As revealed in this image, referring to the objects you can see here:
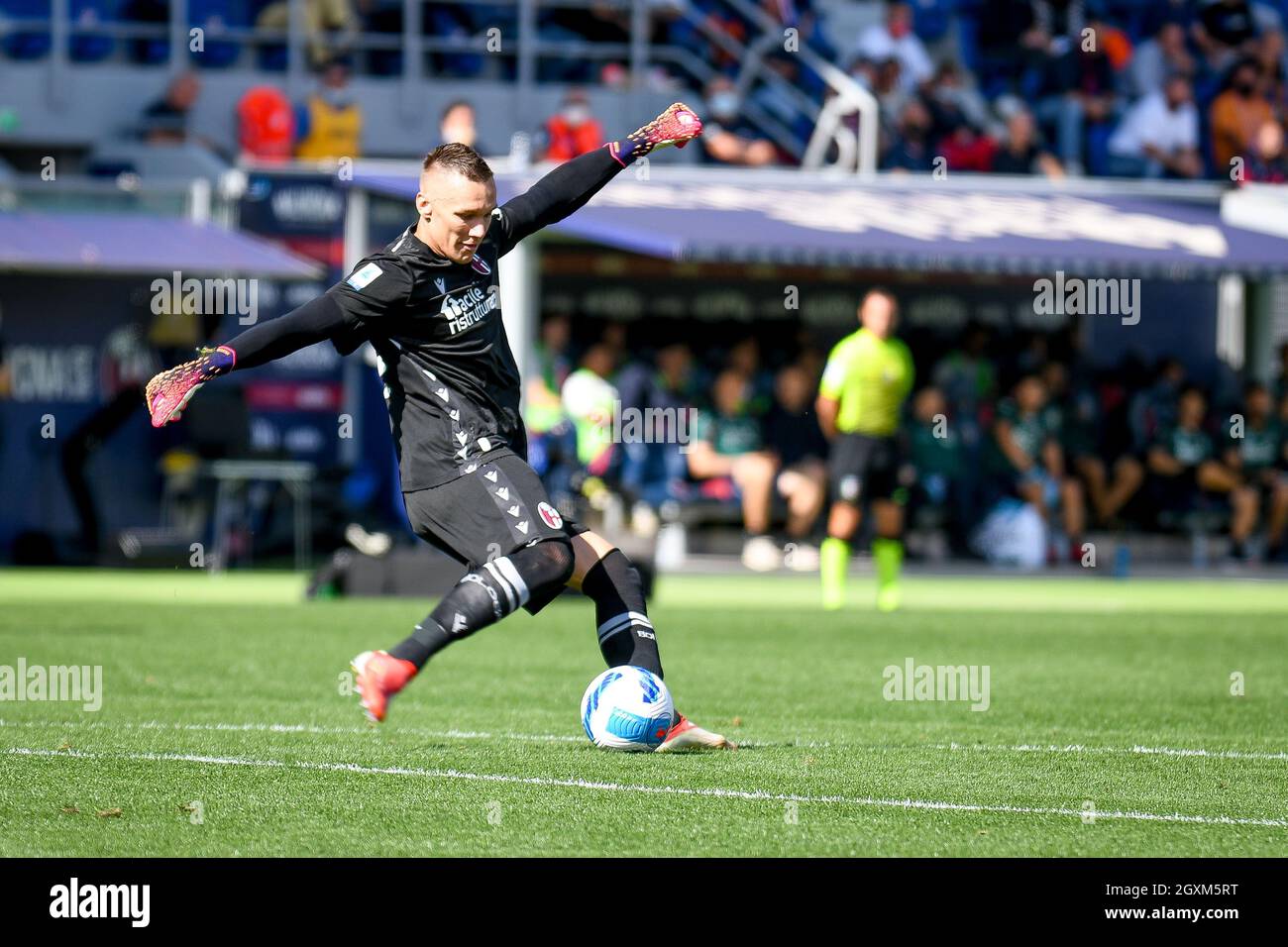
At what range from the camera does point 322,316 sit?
22.8 ft

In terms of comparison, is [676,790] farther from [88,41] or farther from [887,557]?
[88,41]

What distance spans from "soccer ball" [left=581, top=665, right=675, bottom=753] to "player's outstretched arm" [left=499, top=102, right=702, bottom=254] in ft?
5.15

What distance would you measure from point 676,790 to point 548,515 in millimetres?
1103

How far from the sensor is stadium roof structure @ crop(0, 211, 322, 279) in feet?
63.5

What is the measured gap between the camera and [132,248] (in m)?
19.9

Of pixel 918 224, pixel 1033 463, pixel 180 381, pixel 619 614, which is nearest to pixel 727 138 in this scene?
pixel 918 224

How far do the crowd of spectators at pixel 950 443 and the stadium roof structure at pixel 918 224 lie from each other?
4.91ft

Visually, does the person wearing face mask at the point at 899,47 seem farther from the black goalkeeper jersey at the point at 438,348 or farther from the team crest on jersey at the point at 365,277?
the team crest on jersey at the point at 365,277

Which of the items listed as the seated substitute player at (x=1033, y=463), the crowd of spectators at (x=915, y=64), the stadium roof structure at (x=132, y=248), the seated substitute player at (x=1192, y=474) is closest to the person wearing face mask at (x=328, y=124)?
the crowd of spectators at (x=915, y=64)

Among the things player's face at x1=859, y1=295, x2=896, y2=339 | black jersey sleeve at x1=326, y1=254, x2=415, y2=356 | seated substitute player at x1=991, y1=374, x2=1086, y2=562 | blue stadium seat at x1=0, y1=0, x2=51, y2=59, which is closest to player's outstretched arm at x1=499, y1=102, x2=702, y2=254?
black jersey sleeve at x1=326, y1=254, x2=415, y2=356
